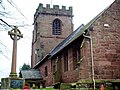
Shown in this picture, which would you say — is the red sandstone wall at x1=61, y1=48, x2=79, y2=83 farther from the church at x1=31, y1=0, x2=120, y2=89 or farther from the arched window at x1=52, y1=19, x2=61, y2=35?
the arched window at x1=52, y1=19, x2=61, y2=35

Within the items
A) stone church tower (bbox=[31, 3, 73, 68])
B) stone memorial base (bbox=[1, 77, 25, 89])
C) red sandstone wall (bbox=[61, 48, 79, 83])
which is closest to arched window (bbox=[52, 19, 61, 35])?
stone church tower (bbox=[31, 3, 73, 68])

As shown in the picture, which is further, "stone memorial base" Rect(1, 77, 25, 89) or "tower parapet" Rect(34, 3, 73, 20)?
"tower parapet" Rect(34, 3, 73, 20)

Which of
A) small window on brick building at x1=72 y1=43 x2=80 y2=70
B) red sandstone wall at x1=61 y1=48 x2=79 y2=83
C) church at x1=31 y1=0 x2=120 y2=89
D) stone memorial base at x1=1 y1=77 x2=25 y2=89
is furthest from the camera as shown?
small window on brick building at x1=72 y1=43 x2=80 y2=70

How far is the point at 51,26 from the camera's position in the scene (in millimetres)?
42281

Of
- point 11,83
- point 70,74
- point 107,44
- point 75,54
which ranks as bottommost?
point 11,83

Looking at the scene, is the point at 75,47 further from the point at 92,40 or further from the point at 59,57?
the point at 59,57

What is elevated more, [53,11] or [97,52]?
[53,11]

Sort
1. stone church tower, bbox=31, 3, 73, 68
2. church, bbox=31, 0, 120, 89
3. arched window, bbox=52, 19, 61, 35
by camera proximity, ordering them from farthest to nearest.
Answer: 1. arched window, bbox=52, 19, 61, 35
2. stone church tower, bbox=31, 3, 73, 68
3. church, bbox=31, 0, 120, 89

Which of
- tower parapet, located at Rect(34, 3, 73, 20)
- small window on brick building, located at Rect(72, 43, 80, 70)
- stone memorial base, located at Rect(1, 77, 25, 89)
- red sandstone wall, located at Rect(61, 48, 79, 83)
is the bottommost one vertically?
stone memorial base, located at Rect(1, 77, 25, 89)

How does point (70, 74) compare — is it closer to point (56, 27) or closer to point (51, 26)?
point (51, 26)

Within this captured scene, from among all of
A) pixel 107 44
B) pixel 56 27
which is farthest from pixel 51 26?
pixel 107 44

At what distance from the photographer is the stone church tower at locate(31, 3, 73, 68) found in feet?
136

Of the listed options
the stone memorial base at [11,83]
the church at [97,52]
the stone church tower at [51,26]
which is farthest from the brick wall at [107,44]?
the stone church tower at [51,26]

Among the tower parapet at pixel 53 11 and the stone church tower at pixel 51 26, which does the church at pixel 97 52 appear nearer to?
the stone church tower at pixel 51 26
